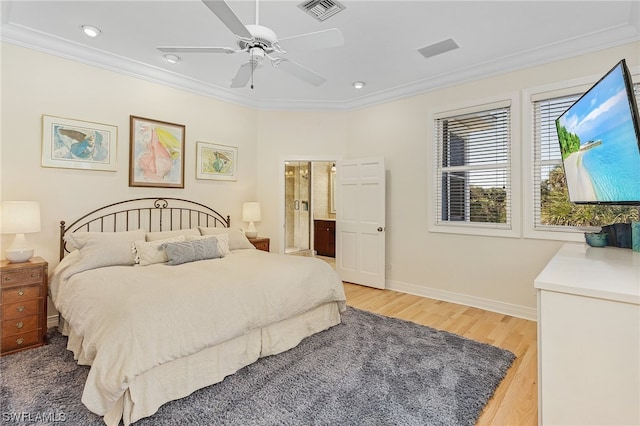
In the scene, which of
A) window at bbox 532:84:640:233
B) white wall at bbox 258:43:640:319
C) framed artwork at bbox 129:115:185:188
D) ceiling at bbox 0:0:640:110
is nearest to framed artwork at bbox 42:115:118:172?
framed artwork at bbox 129:115:185:188

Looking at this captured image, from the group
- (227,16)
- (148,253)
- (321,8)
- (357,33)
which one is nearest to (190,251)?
(148,253)

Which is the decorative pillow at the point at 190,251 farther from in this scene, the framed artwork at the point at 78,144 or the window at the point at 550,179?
the window at the point at 550,179

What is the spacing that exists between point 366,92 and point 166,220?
3.25 meters

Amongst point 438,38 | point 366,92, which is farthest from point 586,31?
point 366,92

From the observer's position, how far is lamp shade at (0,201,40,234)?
255 centimetres

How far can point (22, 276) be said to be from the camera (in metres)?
2.56

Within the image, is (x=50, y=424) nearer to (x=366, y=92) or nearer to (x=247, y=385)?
(x=247, y=385)

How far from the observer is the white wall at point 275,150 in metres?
2.99

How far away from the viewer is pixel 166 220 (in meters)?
3.94

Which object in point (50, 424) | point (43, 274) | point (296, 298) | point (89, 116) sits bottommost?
point (50, 424)

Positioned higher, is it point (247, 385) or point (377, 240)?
point (377, 240)

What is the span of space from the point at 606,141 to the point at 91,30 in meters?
4.12

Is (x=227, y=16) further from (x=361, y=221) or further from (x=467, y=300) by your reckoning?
(x=467, y=300)

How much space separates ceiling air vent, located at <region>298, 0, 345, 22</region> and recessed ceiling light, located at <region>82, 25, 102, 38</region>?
1942 mm
